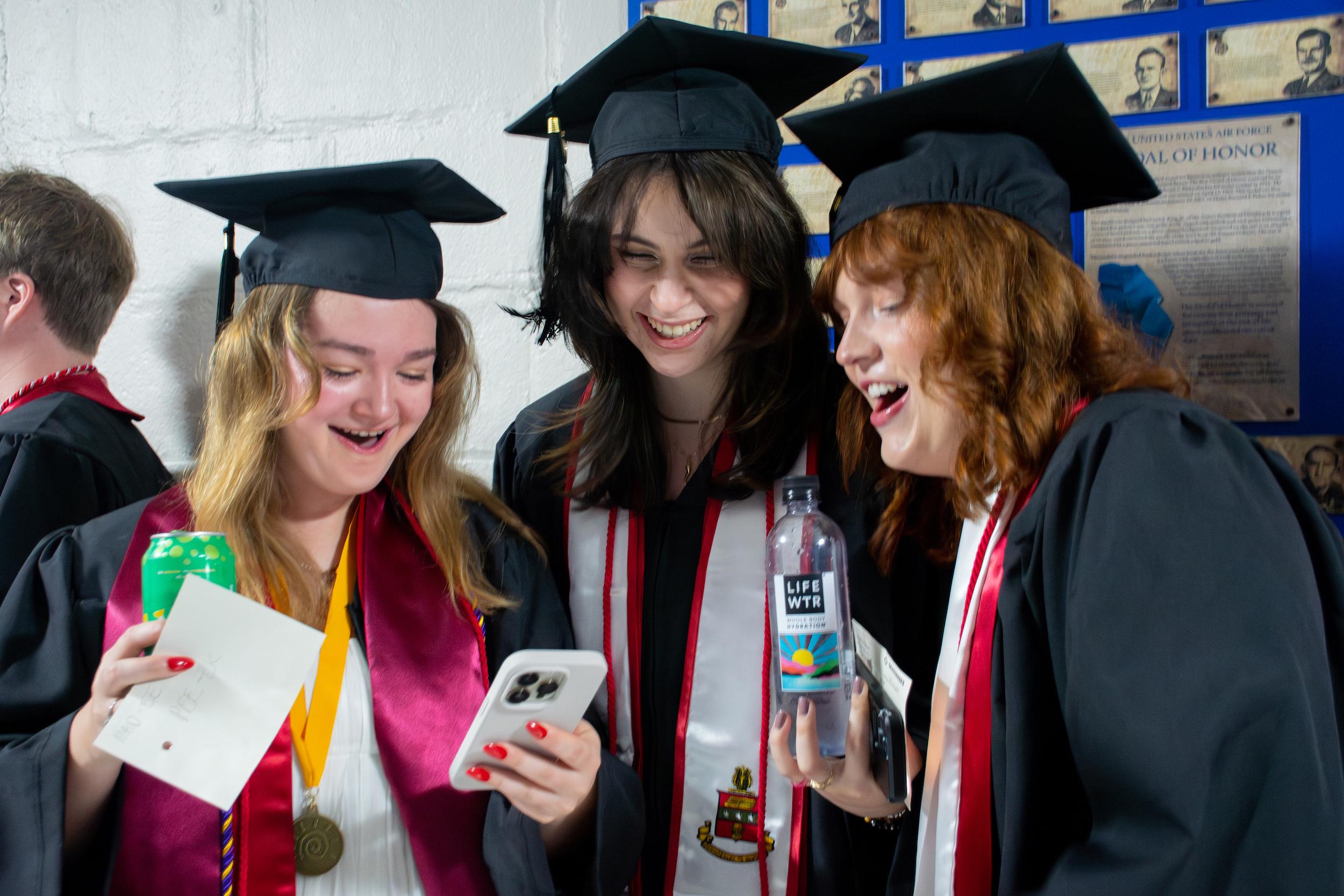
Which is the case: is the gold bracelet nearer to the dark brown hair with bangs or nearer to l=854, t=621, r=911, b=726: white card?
l=854, t=621, r=911, b=726: white card

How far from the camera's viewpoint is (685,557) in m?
1.76

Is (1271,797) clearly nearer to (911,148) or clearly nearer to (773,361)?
(911,148)

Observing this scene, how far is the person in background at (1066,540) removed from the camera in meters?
0.93

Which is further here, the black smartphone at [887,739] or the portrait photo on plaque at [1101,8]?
the portrait photo on plaque at [1101,8]

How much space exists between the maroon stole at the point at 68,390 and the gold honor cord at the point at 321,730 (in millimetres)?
989

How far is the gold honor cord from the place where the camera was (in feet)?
4.42

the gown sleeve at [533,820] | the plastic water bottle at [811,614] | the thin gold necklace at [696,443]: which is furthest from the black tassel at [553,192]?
the plastic water bottle at [811,614]

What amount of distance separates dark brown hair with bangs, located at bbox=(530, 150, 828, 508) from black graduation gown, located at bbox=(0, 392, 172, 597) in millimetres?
969

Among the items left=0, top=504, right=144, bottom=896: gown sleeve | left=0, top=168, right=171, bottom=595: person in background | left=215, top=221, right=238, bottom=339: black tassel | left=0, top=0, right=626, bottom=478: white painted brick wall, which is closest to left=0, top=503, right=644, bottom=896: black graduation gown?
left=0, top=504, right=144, bottom=896: gown sleeve

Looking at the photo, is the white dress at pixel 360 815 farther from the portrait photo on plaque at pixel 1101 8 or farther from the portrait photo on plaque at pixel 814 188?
the portrait photo on plaque at pixel 1101 8

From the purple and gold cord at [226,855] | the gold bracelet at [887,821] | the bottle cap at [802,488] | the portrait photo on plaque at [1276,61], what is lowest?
the gold bracelet at [887,821]

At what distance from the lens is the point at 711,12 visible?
203 centimetres

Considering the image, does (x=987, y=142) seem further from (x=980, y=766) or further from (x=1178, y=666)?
(x=980, y=766)

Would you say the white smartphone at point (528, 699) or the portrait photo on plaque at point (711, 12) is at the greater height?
the portrait photo on plaque at point (711, 12)
